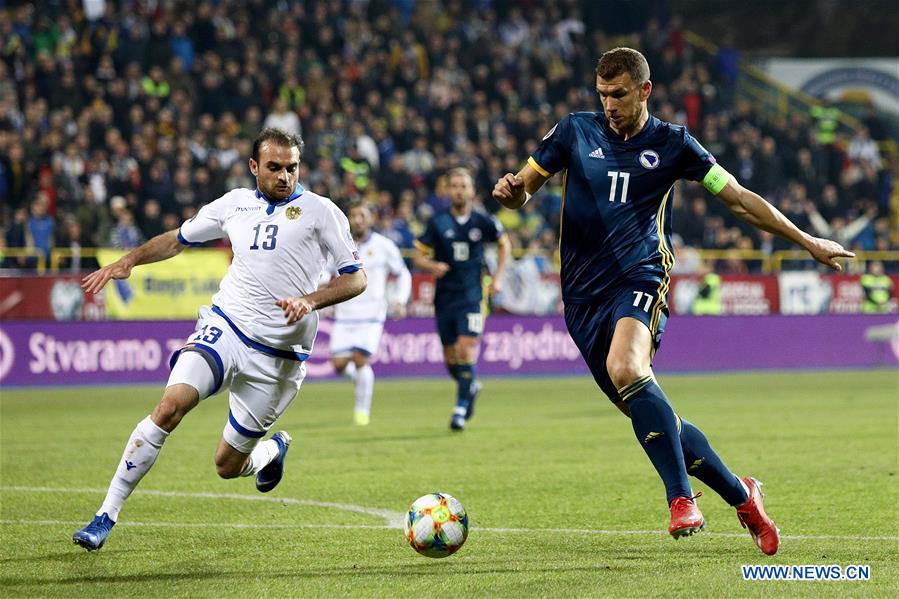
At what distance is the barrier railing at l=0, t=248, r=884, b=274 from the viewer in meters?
20.5

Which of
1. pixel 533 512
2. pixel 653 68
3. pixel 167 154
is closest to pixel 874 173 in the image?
pixel 653 68

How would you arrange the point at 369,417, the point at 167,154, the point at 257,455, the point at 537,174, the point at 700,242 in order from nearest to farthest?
the point at 537,174 < the point at 257,455 < the point at 369,417 < the point at 167,154 < the point at 700,242

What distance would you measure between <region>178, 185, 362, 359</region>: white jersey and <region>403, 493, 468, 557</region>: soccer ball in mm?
1375

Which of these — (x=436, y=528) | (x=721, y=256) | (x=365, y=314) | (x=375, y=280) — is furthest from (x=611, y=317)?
(x=721, y=256)

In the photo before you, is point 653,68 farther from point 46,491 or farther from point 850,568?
point 850,568

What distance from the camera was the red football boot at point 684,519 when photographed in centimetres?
614

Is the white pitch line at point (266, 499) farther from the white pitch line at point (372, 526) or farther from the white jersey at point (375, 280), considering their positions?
the white jersey at point (375, 280)

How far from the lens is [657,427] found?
649 centimetres

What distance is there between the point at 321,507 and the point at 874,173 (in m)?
25.2

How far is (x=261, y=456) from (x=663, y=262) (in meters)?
2.79

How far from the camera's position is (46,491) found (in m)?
9.48

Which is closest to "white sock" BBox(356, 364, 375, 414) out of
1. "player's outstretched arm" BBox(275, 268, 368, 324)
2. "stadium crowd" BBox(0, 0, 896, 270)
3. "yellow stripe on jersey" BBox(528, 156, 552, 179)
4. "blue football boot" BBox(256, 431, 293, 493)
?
"blue football boot" BBox(256, 431, 293, 493)

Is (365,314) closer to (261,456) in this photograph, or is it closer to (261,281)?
(261,456)

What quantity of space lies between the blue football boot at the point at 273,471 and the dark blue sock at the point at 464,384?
5.52 meters
